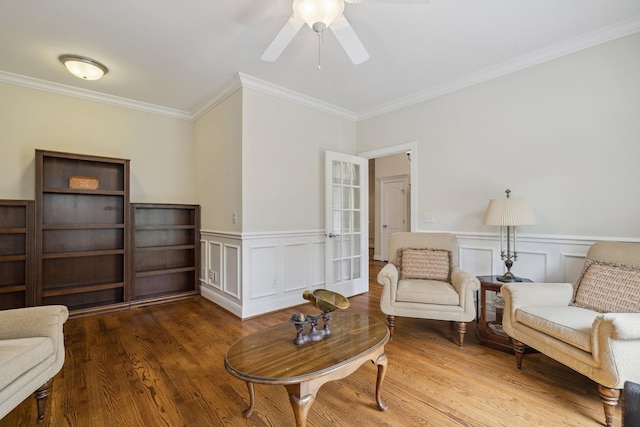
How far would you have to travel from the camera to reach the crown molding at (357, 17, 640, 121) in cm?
229

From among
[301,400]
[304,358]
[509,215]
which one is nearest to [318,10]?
[304,358]

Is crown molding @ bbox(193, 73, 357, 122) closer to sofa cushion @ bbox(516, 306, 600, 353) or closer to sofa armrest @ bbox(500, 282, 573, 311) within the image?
sofa armrest @ bbox(500, 282, 573, 311)

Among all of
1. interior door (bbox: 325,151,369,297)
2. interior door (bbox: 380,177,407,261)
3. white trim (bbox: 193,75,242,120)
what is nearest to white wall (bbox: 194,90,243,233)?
white trim (bbox: 193,75,242,120)

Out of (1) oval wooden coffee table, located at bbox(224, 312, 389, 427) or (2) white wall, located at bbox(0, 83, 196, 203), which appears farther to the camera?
(2) white wall, located at bbox(0, 83, 196, 203)

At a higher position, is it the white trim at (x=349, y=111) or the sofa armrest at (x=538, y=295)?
the white trim at (x=349, y=111)

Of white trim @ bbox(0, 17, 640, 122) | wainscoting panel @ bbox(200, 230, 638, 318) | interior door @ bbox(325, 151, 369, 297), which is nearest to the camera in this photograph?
white trim @ bbox(0, 17, 640, 122)

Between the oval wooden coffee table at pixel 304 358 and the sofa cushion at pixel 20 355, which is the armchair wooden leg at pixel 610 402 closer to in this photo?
the oval wooden coffee table at pixel 304 358

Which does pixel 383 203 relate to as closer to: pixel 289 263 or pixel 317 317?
pixel 289 263

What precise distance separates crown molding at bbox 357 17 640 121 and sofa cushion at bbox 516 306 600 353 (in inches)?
86.5

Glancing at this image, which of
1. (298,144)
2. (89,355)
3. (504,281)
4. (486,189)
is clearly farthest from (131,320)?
(486,189)

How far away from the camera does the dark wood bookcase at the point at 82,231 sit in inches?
123

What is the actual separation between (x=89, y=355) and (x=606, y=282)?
393cm

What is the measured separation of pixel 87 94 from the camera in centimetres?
350

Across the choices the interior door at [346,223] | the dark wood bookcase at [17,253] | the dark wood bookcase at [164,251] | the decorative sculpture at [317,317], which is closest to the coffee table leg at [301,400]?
the decorative sculpture at [317,317]
